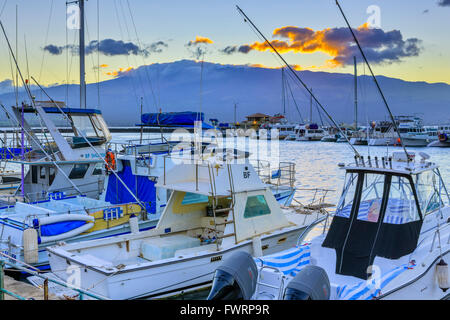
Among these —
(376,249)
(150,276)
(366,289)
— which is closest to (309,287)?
(366,289)

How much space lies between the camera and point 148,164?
13.8 metres

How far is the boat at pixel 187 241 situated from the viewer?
862 centimetres

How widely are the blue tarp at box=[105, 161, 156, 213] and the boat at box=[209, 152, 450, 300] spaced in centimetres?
688

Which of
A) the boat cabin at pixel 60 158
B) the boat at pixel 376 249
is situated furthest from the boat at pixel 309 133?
the boat at pixel 376 249

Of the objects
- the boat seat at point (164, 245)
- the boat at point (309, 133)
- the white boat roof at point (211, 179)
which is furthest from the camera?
the boat at point (309, 133)

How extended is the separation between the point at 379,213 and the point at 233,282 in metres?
3.43

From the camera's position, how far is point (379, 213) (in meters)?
7.92

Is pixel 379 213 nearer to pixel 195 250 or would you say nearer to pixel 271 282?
pixel 271 282

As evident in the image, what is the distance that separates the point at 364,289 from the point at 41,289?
19.0 ft

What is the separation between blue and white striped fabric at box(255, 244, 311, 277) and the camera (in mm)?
7578

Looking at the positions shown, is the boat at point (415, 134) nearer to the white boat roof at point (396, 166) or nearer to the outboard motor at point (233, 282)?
the white boat roof at point (396, 166)

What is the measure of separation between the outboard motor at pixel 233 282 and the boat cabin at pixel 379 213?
2.25 meters

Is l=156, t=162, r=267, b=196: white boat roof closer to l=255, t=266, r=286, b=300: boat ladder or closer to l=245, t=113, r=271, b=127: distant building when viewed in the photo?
l=255, t=266, r=286, b=300: boat ladder
